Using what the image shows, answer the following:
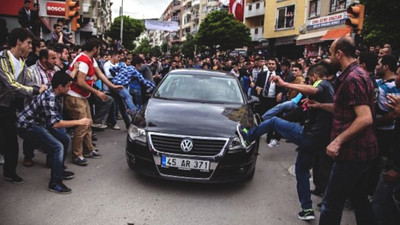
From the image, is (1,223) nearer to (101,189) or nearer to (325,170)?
(101,189)

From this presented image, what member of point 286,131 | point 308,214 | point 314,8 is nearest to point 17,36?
point 286,131

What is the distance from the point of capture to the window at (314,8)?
88.0ft

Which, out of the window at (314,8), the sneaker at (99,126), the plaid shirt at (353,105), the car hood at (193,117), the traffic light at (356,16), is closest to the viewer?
the plaid shirt at (353,105)

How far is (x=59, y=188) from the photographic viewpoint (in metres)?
4.36

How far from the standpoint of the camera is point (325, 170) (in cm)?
462

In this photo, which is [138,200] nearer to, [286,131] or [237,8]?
[286,131]

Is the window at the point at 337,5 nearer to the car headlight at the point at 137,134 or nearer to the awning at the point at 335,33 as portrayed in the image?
the awning at the point at 335,33

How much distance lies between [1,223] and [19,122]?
1.37 metres

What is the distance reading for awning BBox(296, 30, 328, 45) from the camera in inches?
987

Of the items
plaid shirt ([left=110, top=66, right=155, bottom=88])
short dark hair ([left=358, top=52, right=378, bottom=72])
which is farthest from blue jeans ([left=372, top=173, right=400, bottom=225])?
plaid shirt ([left=110, top=66, right=155, bottom=88])

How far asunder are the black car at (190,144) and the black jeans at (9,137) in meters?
1.45

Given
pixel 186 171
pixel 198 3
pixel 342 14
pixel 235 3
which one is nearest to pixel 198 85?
pixel 186 171

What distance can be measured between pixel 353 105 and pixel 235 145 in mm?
1862

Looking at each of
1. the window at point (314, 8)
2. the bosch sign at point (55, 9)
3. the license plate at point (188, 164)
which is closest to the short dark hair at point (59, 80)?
the license plate at point (188, 164)
